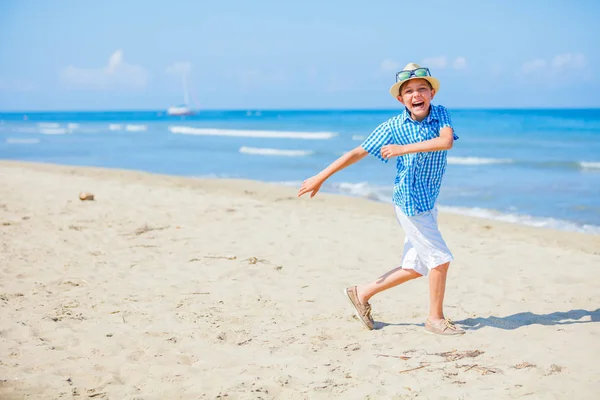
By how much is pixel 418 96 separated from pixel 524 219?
23.4ft

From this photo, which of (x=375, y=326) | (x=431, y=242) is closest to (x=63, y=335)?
(x=375, y=326)

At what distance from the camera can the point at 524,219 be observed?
10.0 metres

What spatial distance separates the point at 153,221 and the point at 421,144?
491cm

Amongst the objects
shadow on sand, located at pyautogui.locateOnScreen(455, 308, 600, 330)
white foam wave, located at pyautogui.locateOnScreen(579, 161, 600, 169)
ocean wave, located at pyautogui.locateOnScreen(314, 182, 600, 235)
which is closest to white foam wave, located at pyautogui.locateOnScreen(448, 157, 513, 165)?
white foam wave, located at pyautogui.locateOnScreen(579, 161, 600, 169)

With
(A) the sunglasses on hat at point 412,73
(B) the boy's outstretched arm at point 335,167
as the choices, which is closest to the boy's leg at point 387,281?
(B) the boy's outstretched arm at point 335,167

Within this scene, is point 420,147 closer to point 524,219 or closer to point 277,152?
point 524,219

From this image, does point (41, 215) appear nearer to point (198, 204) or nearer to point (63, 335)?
point (198, 204)

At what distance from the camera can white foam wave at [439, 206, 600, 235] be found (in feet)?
30.5

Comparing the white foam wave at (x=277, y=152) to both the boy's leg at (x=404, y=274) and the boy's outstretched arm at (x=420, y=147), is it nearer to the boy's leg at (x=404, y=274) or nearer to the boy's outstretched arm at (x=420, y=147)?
the boy's leg at (x=404, y=274)

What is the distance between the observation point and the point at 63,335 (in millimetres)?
3850

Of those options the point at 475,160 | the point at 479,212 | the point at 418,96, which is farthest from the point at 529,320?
the point at 475,160

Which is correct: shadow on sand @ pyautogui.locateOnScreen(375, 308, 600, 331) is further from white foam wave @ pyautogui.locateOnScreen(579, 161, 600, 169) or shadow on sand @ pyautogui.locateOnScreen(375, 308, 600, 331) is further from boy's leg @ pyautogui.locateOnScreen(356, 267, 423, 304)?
white foam wave @ pyautogui.locateOnScreen(579, 161, 600, 169)

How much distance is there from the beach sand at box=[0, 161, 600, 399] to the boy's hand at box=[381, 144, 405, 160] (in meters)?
1.22

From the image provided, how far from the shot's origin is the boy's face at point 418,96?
12.0 ft
